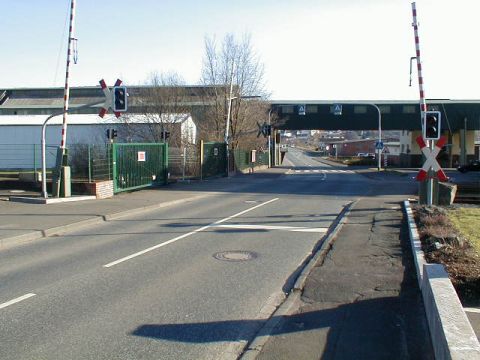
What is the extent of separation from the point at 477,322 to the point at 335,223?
8708 millimetres

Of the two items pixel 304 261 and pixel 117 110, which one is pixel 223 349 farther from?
pixel 117 110

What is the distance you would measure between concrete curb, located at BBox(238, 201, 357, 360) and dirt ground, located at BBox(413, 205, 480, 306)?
5.95ft

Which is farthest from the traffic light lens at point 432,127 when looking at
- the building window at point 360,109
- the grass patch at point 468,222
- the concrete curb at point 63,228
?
the building window at point 360,109

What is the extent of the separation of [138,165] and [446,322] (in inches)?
841

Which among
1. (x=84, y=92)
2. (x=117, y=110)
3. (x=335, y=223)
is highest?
(x=84, y=92)

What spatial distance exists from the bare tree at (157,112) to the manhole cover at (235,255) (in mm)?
34285

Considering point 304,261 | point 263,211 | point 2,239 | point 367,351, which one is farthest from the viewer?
point 263,211

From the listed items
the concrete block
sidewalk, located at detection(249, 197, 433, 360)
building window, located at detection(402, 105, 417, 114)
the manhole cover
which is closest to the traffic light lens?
sidewalk, located at detection(249, 197, 433, 360)

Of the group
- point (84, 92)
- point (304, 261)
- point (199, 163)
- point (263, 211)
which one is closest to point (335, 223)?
point (263, 211)

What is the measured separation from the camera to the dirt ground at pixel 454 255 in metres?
7.04

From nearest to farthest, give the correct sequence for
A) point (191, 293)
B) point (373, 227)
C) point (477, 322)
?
point (477, 322), point (191, 293), point (373, 227)

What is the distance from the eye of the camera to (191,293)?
7.21 meters

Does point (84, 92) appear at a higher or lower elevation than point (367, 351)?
higher

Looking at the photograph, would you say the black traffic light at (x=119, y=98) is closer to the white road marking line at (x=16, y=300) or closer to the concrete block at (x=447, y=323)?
the white road marking line at (x=16, y=300)
